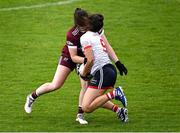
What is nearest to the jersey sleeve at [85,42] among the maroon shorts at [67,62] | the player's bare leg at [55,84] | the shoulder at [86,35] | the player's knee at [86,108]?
the shoulder at [86,35]

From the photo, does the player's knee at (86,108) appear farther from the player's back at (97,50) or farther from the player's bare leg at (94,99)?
the player's back at (97,50)

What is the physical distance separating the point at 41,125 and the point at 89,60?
1.39 m

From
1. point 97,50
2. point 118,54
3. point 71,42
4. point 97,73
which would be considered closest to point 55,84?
point 71,42

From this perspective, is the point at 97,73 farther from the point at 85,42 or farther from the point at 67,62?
the point at 67,62

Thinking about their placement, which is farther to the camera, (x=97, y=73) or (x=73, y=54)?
(x=73, y=54)

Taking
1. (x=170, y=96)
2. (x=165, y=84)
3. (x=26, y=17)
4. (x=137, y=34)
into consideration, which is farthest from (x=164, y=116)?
(x=26, y=17)

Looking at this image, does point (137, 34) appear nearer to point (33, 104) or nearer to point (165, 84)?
point (165, 84)

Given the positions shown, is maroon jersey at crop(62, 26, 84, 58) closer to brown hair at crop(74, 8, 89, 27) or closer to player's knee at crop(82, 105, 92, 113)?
brown hair at crop(74, 8, 89, 27)

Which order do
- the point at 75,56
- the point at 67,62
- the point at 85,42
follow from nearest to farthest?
the point at 85,42 → the point at 75,56 → the point at 67,62

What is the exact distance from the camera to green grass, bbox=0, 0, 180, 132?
14133 millimetres

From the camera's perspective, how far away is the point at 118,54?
1970cm

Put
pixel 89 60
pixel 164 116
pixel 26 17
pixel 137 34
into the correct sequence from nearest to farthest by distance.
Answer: pixel 89 60 → pixel 164 116 → pixel 137 34 → pixel 26 17

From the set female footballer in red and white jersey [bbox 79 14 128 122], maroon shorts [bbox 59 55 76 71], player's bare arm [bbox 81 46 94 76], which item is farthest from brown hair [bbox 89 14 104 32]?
maroon shorts [bbox 59 55 76 71]

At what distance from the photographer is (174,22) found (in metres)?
22.3
